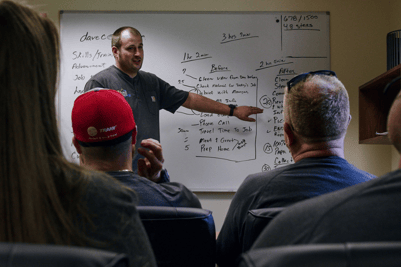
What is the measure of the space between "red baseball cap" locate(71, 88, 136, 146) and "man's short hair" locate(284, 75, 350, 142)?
2.06 feet

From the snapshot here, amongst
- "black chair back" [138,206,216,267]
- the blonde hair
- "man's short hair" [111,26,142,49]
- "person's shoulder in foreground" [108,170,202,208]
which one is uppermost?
"man's short hair" [111,26,142,49]

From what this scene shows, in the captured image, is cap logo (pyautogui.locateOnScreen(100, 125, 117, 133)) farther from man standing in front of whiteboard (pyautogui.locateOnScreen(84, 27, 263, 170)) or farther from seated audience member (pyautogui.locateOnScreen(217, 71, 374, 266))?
man standing in front of whiteboard (pyautogui.locateOnScreen(84, 27, 263, 170))

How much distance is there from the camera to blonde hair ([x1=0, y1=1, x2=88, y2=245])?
472 mm

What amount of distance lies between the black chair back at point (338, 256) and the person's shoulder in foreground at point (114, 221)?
0.27m

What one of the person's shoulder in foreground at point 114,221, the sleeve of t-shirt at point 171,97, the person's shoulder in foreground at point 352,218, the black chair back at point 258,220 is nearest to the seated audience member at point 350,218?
the person's shoulder in foreground at point 352,218

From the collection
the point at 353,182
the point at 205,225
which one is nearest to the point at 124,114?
the point at 205,225

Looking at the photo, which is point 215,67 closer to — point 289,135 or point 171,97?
point 171,97

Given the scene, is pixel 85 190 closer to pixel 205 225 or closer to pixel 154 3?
pixel 205 225

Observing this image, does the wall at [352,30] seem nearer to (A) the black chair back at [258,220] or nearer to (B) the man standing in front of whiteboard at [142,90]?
(B) the man standing in front of whiteboard at [142,90]

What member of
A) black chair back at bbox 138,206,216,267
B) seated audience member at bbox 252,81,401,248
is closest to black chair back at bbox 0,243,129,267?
seated audience member at bbox 252,81,401,248

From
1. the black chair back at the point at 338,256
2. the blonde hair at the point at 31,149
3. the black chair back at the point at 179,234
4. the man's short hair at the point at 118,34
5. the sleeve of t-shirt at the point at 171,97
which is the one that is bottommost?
the black chair back at the point at 179,234

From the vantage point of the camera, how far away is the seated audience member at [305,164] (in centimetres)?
111

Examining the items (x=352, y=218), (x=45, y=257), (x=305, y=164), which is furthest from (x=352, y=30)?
(x=45, y=257)

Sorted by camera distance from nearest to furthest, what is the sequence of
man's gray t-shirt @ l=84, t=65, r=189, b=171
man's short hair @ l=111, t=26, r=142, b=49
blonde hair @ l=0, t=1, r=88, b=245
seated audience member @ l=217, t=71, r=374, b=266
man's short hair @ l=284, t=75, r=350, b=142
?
blonde hair @ l=0, t=1, r=88, b=245 → seated audience member @ l=217, t=71, r=374, b=266 → man's short hair @ l=284, t=75, r=350, b=142 → man's gray t-shirt @ l=84, t=65, r=189, b=171 → man's short hair @ l=111, t=26, r=142, b=49
